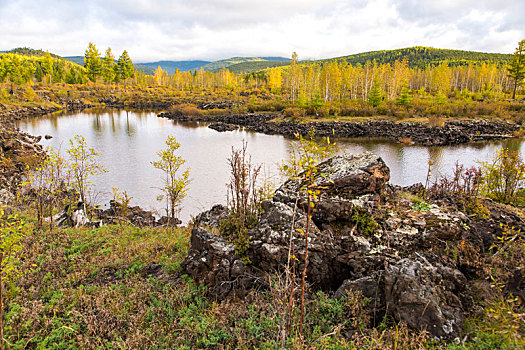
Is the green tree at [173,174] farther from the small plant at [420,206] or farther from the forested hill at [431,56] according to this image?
the forested hill at [431,56]

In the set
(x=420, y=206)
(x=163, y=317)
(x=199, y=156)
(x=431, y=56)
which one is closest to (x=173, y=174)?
(x=163, y=317)

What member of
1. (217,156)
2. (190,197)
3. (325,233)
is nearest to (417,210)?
(325,233)

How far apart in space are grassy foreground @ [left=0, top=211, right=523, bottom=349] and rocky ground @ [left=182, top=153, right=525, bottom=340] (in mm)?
241

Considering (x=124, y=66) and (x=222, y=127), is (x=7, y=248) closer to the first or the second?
(x=222, y=127)

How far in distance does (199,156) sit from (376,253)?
20.8m

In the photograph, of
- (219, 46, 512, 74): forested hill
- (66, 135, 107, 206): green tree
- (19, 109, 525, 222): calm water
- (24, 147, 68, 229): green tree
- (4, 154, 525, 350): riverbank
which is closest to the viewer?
(4, 154, 525, 350): riverbank

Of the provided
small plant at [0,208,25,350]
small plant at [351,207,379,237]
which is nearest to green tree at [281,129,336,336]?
small plant at [351,207,379,237]

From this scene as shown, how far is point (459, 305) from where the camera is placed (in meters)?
4.28

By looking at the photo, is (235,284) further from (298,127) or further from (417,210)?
(298,127)

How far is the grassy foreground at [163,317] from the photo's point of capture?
12.7ft

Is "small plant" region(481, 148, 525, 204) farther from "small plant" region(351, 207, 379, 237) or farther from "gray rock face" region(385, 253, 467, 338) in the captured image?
"gray rock face" region(385, 253, 467, 338)

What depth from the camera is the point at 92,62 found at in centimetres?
8794

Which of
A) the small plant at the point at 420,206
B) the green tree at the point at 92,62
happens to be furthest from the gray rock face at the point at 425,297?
the green tree at the point at 92,62

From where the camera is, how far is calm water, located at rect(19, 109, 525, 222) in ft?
51.6
